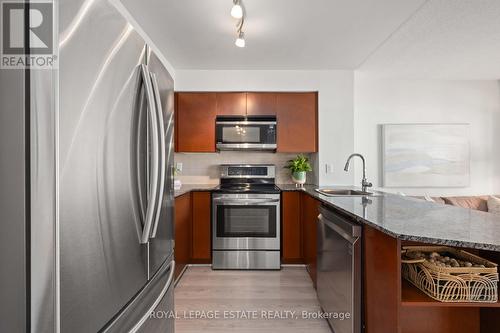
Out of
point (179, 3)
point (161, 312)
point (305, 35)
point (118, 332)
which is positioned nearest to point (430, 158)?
point (305, 35)

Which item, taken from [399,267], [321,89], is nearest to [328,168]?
[321,89]

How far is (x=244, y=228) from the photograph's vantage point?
10.4 ft

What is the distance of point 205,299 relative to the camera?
7.93 feet

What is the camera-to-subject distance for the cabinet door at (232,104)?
138 inches

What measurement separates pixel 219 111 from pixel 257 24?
132 centimetres

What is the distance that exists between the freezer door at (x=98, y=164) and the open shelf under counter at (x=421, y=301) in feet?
3.41

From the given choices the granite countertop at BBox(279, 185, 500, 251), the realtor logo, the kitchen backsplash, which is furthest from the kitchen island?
the kitchen backsplash

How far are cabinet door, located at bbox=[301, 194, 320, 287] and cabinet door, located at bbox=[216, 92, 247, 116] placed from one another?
1.34m

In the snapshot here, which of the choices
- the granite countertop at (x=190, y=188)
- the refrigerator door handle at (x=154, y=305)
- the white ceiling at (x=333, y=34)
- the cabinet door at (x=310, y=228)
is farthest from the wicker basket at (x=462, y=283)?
the granite countertop at (x=190, y=188)

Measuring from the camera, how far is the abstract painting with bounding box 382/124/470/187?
380cm

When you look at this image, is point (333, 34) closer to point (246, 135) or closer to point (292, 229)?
point (246, 135)

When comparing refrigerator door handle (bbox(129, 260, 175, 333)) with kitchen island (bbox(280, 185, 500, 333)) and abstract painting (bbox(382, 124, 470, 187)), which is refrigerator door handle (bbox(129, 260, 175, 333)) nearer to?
kitchen island (bbox(280, 185, 500, 333))

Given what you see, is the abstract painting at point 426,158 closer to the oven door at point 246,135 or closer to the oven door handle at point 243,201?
the oven door at point 246,135

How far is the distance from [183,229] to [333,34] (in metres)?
2.43
